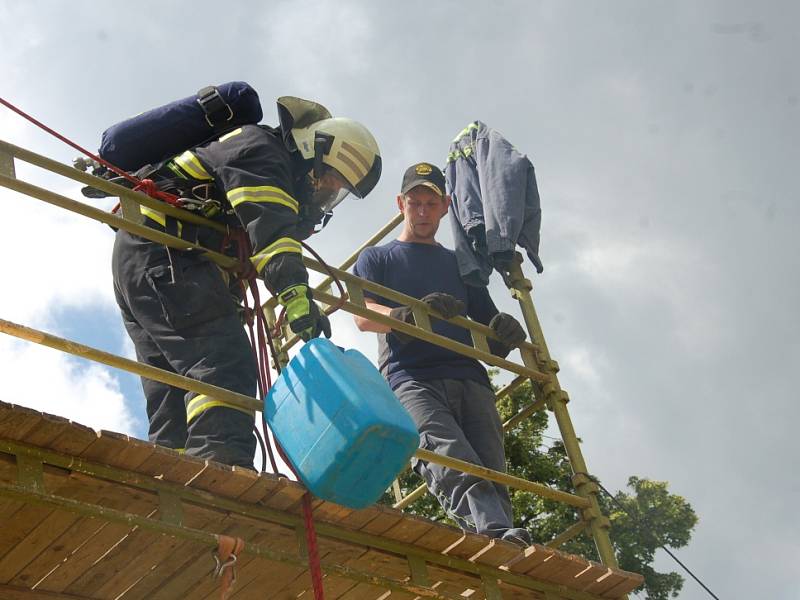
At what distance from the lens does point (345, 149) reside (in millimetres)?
5297

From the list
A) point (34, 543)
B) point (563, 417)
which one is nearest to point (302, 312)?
point (34, 543)

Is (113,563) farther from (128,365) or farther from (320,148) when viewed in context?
(320,148)

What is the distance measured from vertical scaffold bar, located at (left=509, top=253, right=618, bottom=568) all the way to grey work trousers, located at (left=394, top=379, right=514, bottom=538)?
1.08ft

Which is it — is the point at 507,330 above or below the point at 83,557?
above

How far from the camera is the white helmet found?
519cm

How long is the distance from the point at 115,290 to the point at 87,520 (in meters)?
1.70

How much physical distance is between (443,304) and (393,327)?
1.71 feet

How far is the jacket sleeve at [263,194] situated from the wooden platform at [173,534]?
980 millimetres

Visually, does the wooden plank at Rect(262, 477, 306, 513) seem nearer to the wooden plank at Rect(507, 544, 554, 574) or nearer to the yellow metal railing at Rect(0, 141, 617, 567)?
the yellow metal railing at Rect(0, 141, 617, 567)

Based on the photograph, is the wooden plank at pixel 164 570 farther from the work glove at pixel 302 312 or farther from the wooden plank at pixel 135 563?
the work glove at pixel 302 312

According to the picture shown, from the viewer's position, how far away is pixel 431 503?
39.8 ft

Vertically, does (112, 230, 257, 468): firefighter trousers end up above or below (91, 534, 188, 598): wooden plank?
above

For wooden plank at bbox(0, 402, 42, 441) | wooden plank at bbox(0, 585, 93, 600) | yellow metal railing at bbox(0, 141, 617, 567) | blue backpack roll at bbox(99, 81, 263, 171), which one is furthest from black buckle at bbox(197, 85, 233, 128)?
wooden plank at bbox(0, 585, 93, 600)

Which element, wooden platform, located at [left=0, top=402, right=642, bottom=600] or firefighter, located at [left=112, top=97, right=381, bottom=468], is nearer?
wooden platform, located at [left=0, top=402, right=642, bottom=600]
